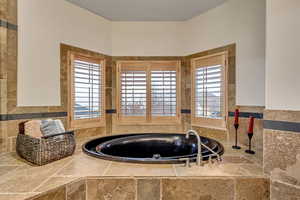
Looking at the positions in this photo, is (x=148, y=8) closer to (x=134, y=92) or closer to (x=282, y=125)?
(x=134, y=92)

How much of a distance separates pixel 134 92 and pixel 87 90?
77cm

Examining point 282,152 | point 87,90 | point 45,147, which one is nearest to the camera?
point 282,152

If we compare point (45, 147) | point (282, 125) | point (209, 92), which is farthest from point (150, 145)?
point (282, 125)

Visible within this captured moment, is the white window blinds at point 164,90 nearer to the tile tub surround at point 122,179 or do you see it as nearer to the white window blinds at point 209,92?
the white window blinds at point 209,92

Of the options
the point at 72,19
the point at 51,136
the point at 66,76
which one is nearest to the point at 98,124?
the point at 66,76

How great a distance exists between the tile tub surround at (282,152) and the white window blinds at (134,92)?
198 cm

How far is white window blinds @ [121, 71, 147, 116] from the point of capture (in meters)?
3.10

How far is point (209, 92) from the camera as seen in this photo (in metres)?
2.73

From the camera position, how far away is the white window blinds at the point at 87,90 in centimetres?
262

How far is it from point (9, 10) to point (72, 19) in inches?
29.9

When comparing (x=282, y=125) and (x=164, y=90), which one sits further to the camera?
Result: (x=164, y=90)

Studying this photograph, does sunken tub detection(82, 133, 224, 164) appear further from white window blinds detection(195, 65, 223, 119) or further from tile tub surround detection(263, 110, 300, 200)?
tile tub surround detection(263, 110, 300, 200)

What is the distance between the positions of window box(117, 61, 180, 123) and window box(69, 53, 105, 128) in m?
0.32

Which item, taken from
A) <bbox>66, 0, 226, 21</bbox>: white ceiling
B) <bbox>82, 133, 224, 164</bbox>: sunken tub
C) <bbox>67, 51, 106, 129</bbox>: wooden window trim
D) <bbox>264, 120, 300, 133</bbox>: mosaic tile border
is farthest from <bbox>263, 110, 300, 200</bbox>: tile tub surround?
<bbox>67, 51, 106, 129</bbox>: wooden window trim
